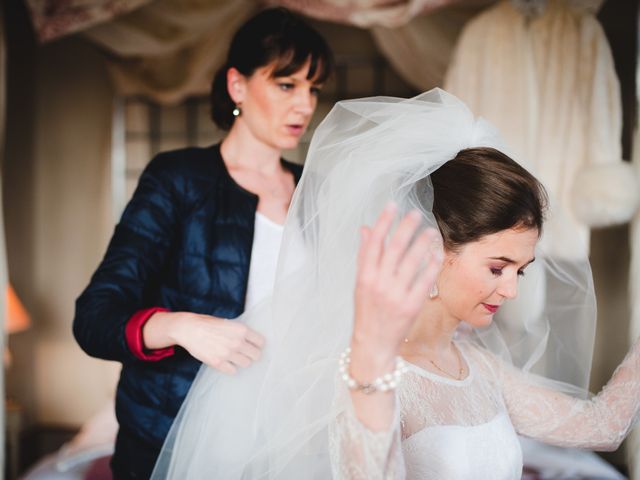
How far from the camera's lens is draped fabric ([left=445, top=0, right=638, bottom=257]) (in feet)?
9.48

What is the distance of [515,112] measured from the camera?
3016 mm

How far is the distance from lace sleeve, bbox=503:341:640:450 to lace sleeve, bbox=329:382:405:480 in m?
0.58

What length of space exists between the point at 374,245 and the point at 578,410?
895 mm

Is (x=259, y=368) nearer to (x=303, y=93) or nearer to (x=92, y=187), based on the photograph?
(x=303, y=93)

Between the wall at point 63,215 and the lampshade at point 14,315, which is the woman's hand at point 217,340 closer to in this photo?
the lampshade at point 14,315

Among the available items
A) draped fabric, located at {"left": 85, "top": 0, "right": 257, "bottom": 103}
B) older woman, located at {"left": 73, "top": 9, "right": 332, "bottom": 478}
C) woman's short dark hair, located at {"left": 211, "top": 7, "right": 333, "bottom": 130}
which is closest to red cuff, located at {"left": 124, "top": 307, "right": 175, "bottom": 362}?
older woman, located at {"left": 73, "top": 9, "right": 332, "bottom": 478}

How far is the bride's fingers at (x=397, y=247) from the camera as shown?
0.87 m

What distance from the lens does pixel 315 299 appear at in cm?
139

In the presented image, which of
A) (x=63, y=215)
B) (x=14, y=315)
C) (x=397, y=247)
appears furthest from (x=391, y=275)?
(x=63, y=215)

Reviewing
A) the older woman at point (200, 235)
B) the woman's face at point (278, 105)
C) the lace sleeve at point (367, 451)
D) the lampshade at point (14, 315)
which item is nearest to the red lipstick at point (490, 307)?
the lace sleeve at point (367, 451)

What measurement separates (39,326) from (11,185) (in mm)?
1000

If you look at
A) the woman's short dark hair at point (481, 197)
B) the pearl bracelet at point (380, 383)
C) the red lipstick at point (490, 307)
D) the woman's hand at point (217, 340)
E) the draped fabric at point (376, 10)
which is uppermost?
the draped fabric at point (376, 10)

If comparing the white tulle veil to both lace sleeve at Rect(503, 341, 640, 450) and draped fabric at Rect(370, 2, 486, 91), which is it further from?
draped fabric at Rect(370, 2, 486, 91)

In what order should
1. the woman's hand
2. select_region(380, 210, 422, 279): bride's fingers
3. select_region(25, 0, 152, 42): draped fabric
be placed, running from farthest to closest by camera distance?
select_region(25, 0, 152, 42): draped fabric → the woman's hand → select_region(380, 210, 422, 279): bride's fingers
